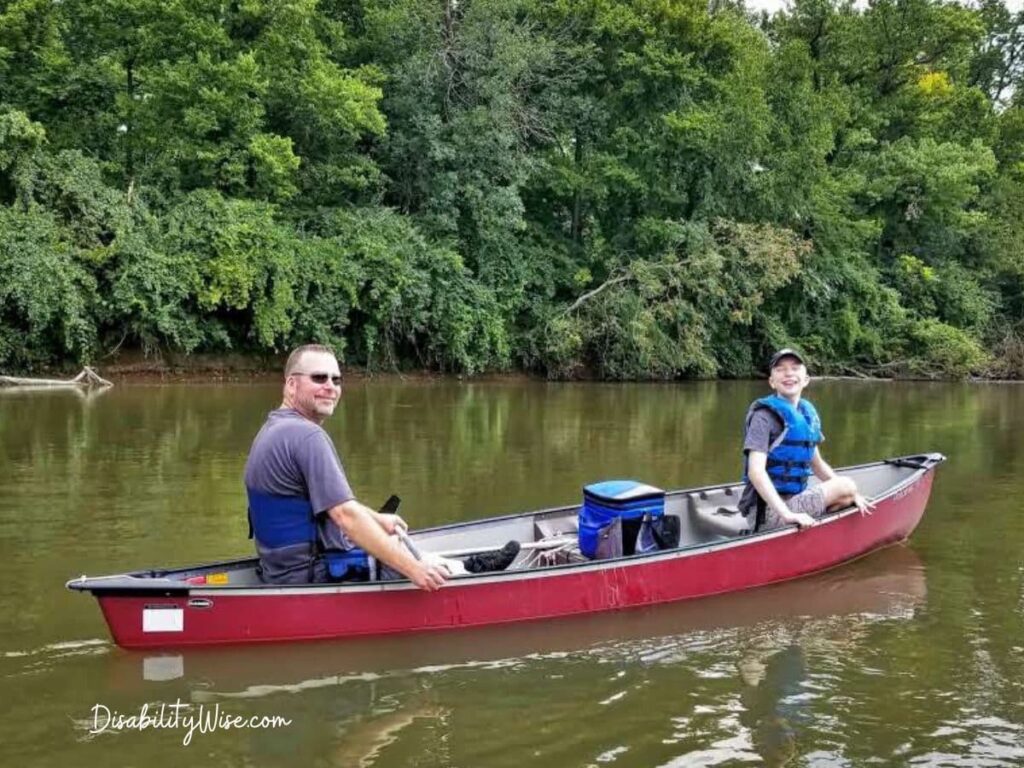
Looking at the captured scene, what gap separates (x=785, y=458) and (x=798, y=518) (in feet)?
1.51

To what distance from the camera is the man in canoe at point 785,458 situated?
7098mm

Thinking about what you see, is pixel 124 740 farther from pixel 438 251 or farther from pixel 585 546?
pixel 438 251

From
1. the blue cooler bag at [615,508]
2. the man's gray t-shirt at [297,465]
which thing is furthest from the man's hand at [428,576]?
the blue cooler bag at [615,508]

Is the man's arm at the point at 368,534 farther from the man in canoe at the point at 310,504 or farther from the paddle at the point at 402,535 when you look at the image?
the paddle at the point at 402,535

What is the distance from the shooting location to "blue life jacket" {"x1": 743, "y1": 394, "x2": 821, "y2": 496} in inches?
282

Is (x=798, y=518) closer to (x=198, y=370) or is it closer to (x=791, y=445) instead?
(x=791, y=445)

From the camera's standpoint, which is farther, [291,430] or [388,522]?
[388,522]

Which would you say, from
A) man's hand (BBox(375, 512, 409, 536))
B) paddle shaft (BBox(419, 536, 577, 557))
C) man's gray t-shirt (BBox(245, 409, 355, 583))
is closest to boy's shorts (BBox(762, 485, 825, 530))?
paddle shaft (BBox(419, 536, 577, 557))

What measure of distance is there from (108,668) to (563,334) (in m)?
21.4

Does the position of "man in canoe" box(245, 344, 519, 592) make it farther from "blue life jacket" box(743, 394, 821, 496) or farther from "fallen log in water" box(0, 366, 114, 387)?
"fallen log in water" box(0, 366, 114, 387)

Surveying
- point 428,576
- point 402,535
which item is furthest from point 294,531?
point 428,576

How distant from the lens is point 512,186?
27.1 metres

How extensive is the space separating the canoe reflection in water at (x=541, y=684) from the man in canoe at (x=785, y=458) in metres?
0.87

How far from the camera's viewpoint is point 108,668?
540 centimetres
